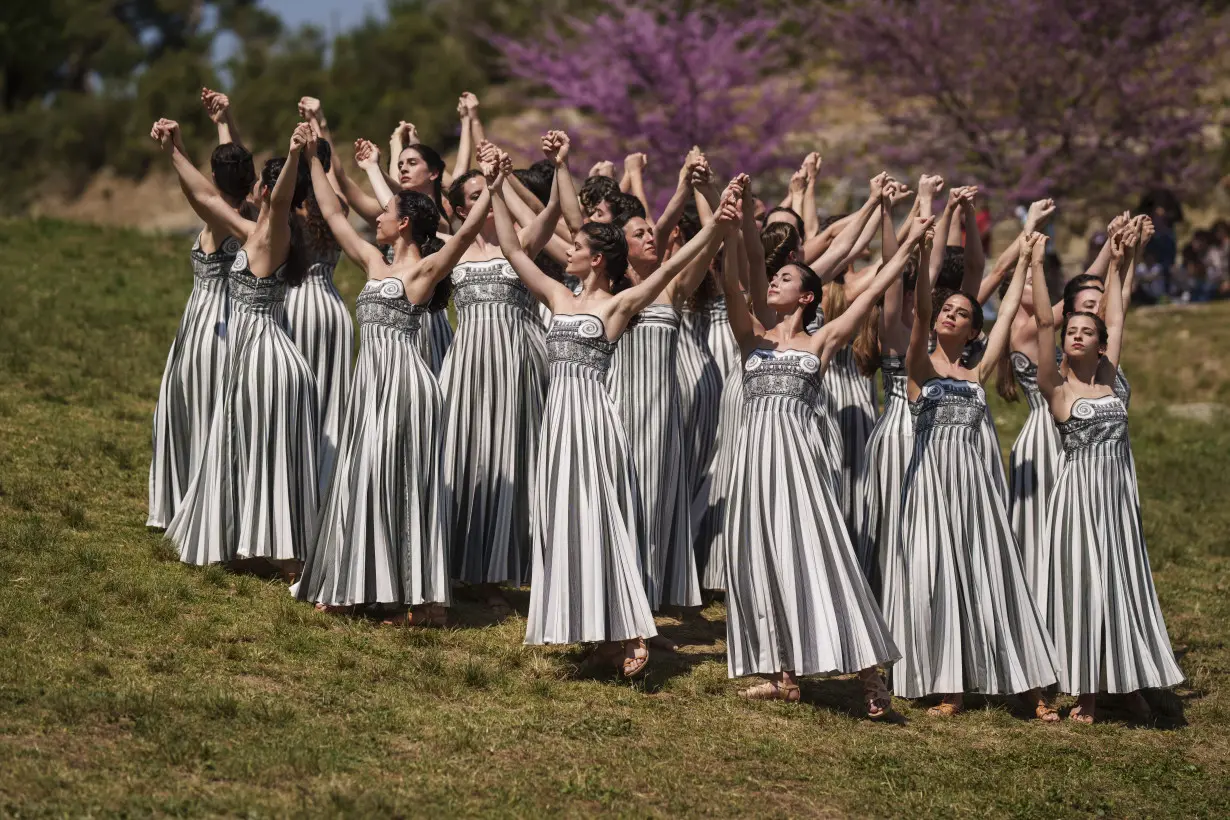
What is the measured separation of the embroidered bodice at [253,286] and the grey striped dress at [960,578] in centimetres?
403

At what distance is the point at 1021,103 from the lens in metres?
24.2

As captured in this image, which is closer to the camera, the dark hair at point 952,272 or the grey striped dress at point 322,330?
the dark hair at point 952,272

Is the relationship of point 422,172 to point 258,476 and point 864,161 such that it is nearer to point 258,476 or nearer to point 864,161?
point 258,476

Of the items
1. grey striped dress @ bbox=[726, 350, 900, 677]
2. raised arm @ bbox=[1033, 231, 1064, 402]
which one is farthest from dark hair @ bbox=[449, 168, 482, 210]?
raised arm @ bbox=[1033, 231, 1064, 402]

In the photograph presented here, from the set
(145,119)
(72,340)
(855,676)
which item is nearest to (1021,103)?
(72,340)

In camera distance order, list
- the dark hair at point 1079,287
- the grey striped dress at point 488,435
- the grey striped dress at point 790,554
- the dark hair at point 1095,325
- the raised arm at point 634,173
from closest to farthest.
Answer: the grey striped dress at point 790,554 < the dark hair at point 1095,325 < the dark hair at point 1079,287 < the grey striped dress at point 488,435 < the raised arm at point 634,173

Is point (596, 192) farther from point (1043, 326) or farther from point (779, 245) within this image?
point (1043, 326)

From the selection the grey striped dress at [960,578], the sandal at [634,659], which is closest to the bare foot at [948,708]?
the grey striped dress at [960,578]

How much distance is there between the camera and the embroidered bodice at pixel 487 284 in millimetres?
9891

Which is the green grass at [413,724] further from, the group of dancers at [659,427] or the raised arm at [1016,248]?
the raised arm at [1016,248]

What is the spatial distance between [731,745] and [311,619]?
2645 mm

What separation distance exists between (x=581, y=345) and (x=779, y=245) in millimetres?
1701

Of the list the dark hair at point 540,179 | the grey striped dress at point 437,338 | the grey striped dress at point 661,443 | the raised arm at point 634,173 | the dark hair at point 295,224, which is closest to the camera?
the dark hair at point 295,224

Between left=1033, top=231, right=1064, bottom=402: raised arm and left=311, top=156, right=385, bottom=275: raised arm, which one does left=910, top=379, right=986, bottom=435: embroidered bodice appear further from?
left=311, top=156, right=385, bottom=275: raised arm
